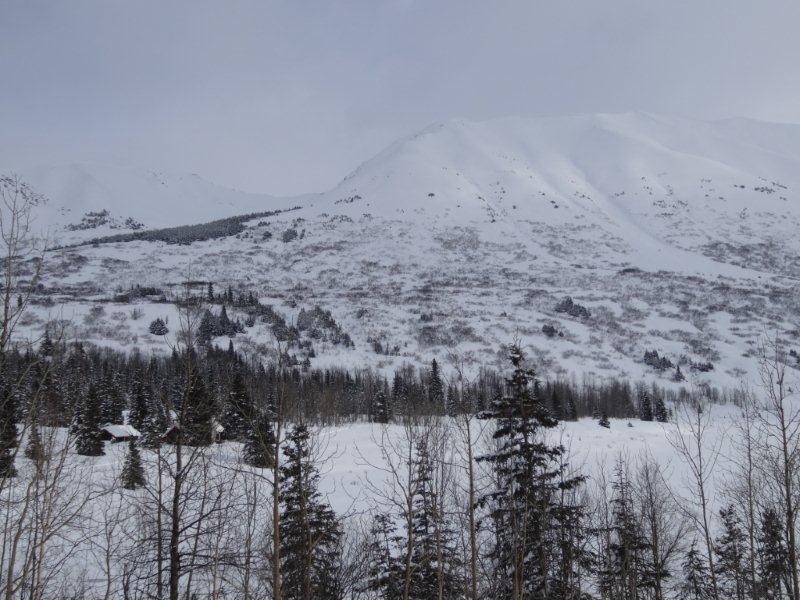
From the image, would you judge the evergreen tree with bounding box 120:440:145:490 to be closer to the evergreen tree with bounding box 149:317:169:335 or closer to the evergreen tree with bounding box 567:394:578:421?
the evergreen tree with bounding box 567:394:578:421

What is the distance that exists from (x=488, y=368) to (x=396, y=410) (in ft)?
174

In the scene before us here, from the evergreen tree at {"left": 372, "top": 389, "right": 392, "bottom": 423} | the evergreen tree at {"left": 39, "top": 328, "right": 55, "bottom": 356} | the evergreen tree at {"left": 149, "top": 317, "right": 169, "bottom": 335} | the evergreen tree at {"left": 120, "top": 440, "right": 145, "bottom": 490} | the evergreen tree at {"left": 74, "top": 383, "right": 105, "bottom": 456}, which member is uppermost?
the evergreen tree at {"left": 149, "top": 317, "right": 169, "bottom": 335}

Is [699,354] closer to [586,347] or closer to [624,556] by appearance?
[586,347]

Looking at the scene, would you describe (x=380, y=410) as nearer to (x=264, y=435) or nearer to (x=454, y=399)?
(x=454, y=399)

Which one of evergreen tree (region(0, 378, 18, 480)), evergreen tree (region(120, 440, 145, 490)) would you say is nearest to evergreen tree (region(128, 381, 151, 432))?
evergreen tree (region(120, 440, 145, 490))

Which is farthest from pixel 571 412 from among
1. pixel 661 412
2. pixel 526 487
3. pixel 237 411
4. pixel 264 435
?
pixel 237 411

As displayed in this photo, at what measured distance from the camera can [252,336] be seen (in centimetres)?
15275

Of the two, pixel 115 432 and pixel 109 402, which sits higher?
pixel 109 402

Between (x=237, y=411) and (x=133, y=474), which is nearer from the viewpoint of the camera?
(x=237, y=411)

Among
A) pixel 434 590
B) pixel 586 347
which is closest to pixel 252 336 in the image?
pixel 586 347

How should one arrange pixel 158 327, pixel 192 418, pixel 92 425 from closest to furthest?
1. pixel 192 418
2. pixel 92 425
3. pixel 158 327

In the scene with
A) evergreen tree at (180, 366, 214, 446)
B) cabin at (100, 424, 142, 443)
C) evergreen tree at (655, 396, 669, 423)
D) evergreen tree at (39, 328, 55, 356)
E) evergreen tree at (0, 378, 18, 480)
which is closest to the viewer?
evergreen tree at (0, 378, 18, 480)

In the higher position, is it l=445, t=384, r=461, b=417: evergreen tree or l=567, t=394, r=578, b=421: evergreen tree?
l=445, t=384, r=461, b=417: evergreen tree

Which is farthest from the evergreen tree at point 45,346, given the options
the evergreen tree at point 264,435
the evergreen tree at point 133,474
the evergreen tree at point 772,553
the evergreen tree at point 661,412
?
the evergreen tree at point 661,412
